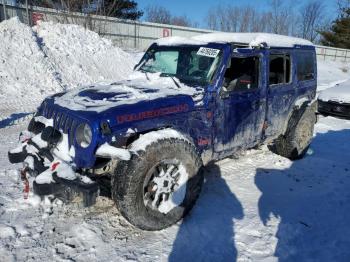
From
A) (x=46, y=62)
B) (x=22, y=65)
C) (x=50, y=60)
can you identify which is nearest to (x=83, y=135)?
(x=22, y=65)

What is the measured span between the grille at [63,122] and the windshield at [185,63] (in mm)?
1541

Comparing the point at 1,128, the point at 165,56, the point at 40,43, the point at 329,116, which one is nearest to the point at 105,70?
the point at 40,43

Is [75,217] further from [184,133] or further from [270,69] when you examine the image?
[270,69]

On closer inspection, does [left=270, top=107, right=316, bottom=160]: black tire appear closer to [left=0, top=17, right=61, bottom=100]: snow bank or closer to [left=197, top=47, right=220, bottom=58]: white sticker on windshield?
[left=197, top=47, right=220, bottom=58]: white sticker on windshield

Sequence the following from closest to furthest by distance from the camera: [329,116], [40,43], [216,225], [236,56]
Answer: [216,225] → [236,56] → [329,116] → [40,43]

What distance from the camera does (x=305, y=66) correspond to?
585 centimetres

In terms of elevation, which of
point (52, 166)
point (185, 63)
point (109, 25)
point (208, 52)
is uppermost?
point (109, 25)

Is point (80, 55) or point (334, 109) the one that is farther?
point (80, 55)

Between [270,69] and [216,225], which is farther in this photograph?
[270,69]

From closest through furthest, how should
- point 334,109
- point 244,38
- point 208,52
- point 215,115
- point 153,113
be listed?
point 153,113 < point 215,115 < point 208,52 < point 244,38 < point 334,109

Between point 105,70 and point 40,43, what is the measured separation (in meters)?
2.68

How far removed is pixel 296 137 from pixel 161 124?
3131 mm

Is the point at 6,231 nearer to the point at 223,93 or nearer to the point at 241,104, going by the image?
the point at 223,93

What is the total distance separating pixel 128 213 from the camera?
3236 millimetres
